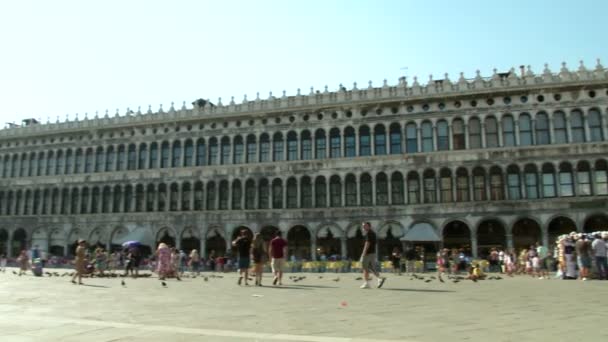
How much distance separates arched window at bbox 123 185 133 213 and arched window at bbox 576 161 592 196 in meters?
33.9

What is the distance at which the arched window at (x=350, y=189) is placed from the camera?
38531 millimetres

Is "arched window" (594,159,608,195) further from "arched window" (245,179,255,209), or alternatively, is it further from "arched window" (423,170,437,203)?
"arched window" (245,179,255,209)

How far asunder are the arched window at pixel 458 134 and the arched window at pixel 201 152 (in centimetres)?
1943

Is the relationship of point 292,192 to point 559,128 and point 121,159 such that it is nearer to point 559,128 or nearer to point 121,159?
point 121,159

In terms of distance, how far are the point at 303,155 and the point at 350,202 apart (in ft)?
17.0

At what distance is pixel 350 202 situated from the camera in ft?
127

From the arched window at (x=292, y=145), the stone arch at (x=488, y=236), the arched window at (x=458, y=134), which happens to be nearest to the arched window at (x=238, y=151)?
the arched window at (x=292, y=145)

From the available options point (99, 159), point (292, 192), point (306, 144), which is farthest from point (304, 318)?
point (99, 159)

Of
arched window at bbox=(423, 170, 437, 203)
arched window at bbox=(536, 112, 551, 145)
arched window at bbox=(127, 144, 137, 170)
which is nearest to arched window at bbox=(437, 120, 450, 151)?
arched window at bbox=(423, 170, 437, 203)

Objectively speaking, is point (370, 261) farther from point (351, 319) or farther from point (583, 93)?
point (583, 93)

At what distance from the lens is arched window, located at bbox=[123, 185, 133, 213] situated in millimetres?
44750

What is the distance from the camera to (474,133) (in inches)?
1448

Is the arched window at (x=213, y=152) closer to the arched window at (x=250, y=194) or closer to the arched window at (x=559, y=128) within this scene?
the arched window at (x=250, y=194)

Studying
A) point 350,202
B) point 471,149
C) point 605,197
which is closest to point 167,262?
point 350,202
